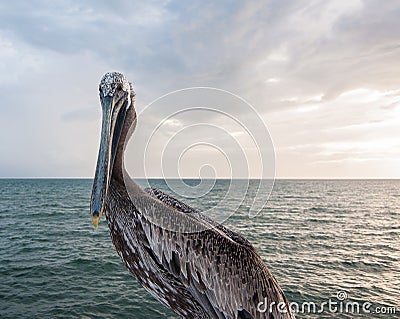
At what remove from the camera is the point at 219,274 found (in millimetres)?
3463

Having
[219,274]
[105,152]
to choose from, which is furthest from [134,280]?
[105,152]

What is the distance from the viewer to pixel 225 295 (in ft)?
11.3

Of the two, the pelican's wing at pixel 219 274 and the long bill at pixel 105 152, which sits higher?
the long bill at pixel 105 152

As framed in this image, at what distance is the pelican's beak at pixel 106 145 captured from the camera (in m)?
2.67

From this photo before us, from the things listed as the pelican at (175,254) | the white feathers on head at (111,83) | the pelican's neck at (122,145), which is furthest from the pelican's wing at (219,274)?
the white feathers on head at (111,83)

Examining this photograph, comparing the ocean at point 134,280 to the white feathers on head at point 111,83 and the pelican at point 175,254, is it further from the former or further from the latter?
the white feathers on head at point 111,83

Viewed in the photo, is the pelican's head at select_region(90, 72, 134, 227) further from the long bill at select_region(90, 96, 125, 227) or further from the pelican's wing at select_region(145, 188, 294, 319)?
the pelican's wing at select_region(145, 188, 294, 319)

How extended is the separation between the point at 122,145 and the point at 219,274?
1.76 m

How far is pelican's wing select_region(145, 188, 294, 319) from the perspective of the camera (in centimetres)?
330

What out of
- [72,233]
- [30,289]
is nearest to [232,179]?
[30,289]

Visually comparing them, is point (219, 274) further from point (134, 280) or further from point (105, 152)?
point (134, 280)

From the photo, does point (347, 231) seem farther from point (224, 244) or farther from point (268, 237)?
point (224, 244)

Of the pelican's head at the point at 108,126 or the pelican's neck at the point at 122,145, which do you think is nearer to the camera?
the pelican's head at the point at 108,126

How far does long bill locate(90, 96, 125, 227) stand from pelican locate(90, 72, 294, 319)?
14 mm
